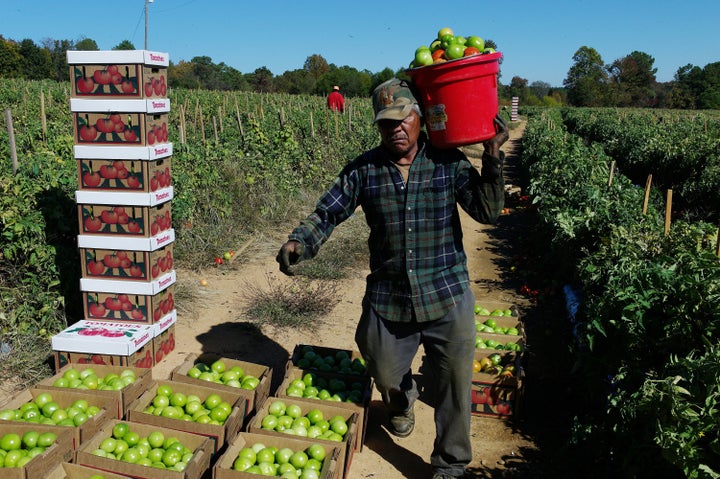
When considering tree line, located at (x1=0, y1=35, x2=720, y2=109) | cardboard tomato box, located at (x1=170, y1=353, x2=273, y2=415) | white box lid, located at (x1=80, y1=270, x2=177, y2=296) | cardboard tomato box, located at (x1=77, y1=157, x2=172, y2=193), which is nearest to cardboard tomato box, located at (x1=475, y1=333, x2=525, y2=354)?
cardboard tomato box, located at (x1=170, y1=353, x2=273, y2=415)

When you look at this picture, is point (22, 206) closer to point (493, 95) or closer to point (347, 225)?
point (493, 95)

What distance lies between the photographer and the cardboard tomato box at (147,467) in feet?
9.84

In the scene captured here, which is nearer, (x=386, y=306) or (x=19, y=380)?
(x=386, y=306)

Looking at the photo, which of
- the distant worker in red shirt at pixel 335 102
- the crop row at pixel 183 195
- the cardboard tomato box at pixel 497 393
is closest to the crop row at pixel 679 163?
the crop row at pixel 183 195

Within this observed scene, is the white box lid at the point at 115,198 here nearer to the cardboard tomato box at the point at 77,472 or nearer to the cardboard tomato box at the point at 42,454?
the cardboard tomato box at the point at 42,454

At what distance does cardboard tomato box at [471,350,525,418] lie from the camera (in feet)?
14.8

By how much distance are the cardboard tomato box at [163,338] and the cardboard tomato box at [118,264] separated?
1.46 ft

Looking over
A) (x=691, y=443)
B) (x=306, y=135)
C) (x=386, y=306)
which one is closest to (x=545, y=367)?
(x=386, y=306)

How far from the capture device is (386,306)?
355 centimetres

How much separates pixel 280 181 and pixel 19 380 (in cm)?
678

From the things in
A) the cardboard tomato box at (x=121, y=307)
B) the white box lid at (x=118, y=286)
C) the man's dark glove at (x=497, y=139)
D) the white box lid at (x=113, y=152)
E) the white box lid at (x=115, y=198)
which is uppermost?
the man's dark glove at (x=497, y=139)

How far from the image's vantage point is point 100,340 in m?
4.68

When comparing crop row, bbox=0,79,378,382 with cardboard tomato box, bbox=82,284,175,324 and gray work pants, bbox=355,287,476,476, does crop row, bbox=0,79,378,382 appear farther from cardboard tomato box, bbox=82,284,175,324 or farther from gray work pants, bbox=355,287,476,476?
gray work pants, bbox=355,287,476,476

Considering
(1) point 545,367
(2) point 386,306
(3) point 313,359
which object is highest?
(2) point 386,306
